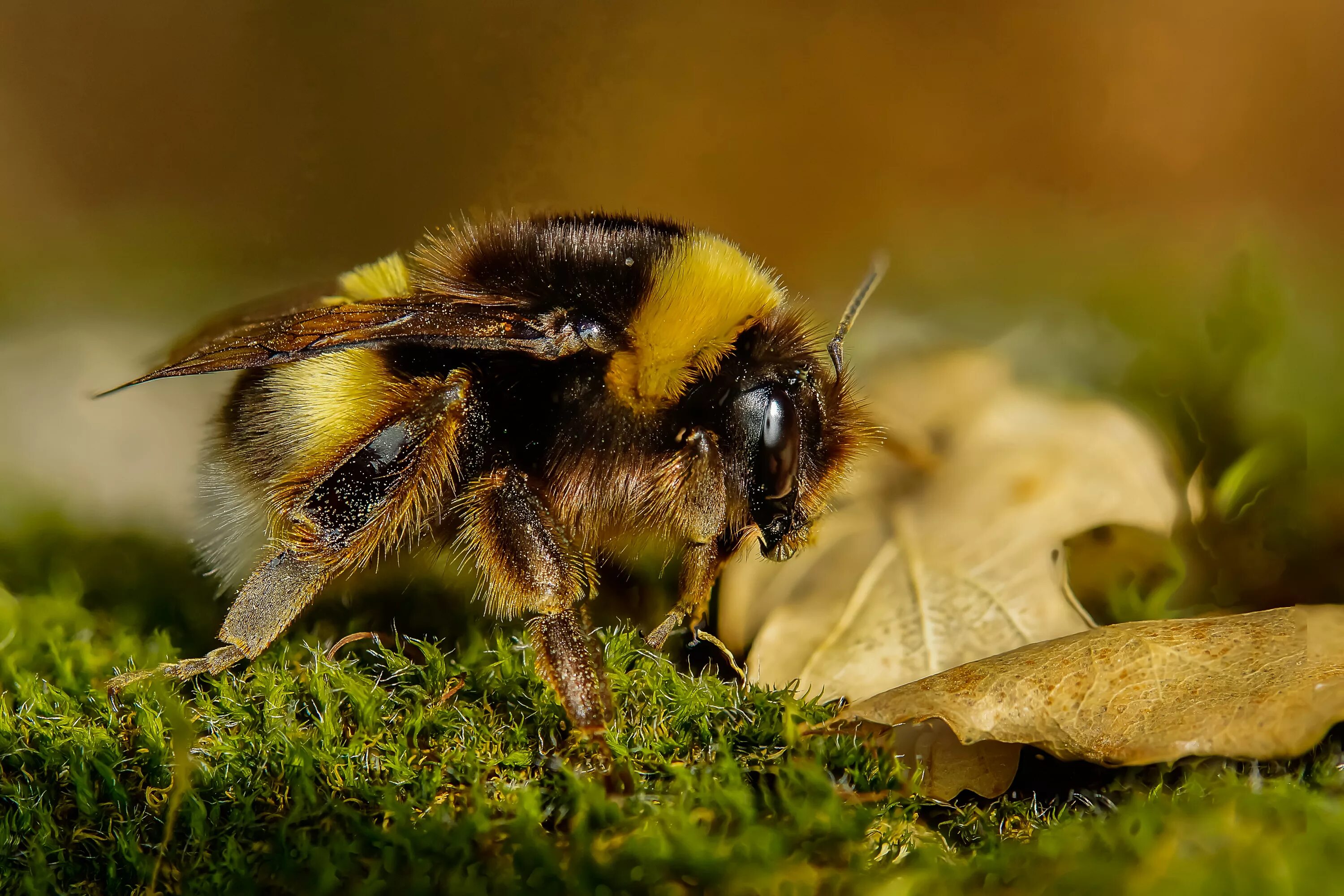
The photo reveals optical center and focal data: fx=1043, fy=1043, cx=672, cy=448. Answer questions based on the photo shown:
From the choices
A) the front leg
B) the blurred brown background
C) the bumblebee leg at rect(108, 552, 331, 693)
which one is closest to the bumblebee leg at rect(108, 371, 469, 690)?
the bumblebee leg at rect(108, 552, 331, 693)

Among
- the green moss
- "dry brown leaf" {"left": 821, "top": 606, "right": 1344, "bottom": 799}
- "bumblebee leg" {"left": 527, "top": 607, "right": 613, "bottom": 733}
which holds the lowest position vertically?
the green moss

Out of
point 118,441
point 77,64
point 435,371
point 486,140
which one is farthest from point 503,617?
point 77,64

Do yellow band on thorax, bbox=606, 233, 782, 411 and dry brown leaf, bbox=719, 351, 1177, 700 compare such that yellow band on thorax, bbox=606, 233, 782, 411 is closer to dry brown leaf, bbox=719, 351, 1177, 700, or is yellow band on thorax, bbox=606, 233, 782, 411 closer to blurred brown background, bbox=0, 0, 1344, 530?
dry brown leaf, bbox=719, 351, 1177, 700

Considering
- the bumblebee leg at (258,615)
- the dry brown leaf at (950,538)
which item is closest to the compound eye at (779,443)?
the dry brown leaf at (950,538)

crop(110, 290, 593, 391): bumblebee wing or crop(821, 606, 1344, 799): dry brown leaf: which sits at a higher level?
crop(110, 290, 593, 391): bumblebee wing

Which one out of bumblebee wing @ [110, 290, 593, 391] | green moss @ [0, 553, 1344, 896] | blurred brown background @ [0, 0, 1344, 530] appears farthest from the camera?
blurred brown background @ [0, 0, 1344, 530]

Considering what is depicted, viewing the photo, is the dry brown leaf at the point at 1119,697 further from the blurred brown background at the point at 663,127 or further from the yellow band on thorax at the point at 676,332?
the blurred brown background at the point at 663,127

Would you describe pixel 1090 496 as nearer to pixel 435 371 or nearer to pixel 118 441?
pixel 435 371

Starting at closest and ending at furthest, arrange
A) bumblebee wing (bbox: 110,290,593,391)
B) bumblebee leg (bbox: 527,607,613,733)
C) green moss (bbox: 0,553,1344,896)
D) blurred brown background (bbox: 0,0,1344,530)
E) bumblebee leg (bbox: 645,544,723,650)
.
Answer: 1. green moss (bbox: 0,553,1344,896)
2. bumblebee leg (bbox: 527,607,613,733)
3. bumblebee wing (bbox: 110,290,593,391)
4. bumblebee leg (bbox: 645,544,723,650)
5. blurred brown background (bbox: 0,0,1344,530)
